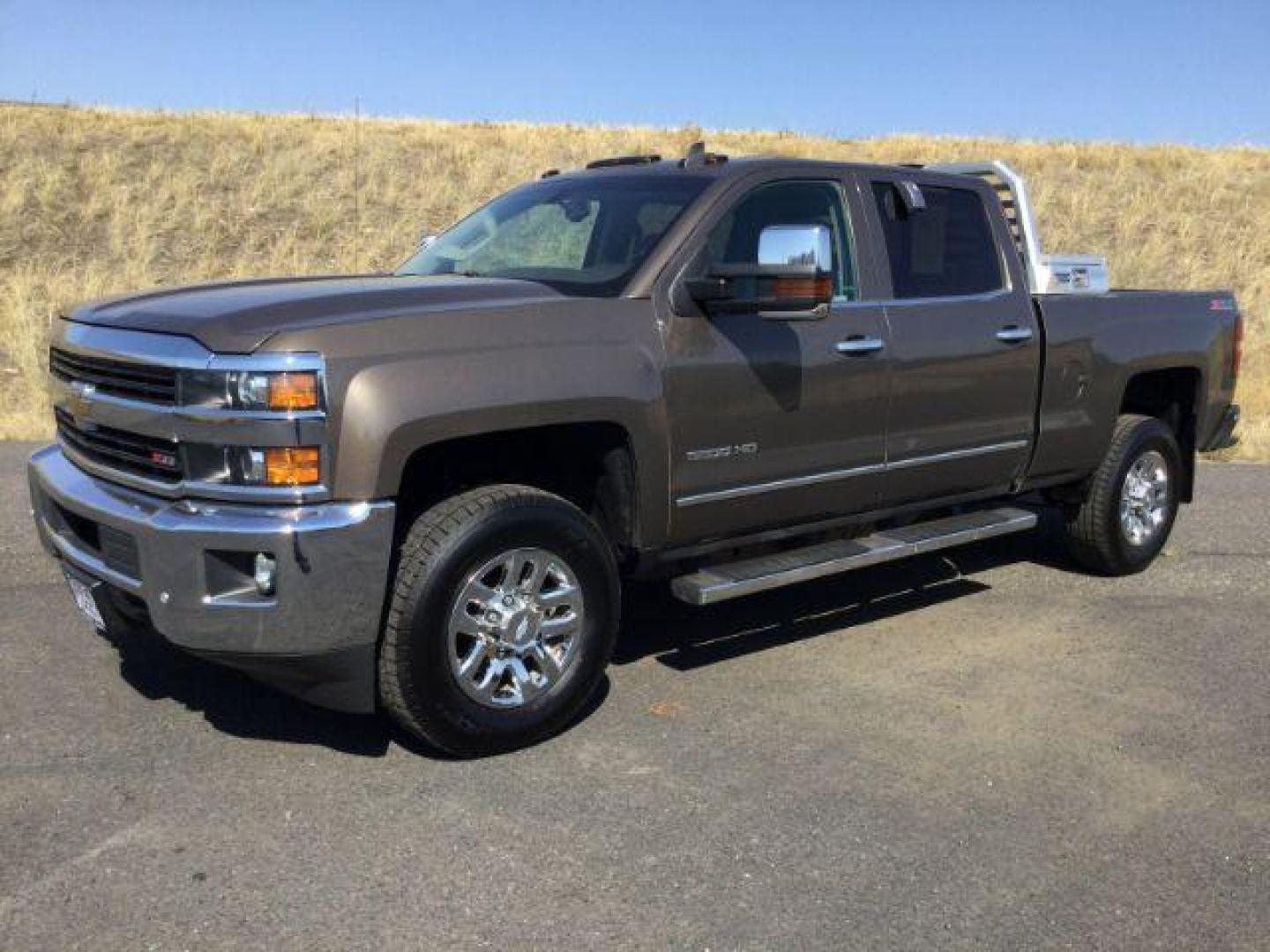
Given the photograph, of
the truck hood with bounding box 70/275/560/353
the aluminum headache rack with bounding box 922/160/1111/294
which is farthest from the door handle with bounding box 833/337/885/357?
the aluminum headache rack with bounding box 922/160/1111/294

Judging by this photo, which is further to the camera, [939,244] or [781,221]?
[939,244]

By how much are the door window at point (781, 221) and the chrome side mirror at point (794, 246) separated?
0.63ft

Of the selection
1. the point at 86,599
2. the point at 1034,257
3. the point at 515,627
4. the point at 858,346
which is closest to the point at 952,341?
the point at 858,346

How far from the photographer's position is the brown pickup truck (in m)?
3.66

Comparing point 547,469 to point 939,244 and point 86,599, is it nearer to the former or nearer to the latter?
point 86,599

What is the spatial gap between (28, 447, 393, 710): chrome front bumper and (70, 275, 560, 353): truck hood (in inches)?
20.6

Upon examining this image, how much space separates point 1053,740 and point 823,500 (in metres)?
1.28

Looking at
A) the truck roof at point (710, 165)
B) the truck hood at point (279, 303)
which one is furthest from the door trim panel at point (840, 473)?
the truck roof at point (710, 165)

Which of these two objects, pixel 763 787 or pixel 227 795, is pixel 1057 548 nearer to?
pixel 763 787

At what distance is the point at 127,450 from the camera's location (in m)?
3.98

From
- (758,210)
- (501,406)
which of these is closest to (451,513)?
(501,406)

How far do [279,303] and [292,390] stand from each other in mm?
437

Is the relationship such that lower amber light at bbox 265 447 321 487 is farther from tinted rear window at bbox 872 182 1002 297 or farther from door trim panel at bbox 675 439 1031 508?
tinted rear window at bbox 872 182 1002 297

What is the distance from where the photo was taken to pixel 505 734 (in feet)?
13.5
